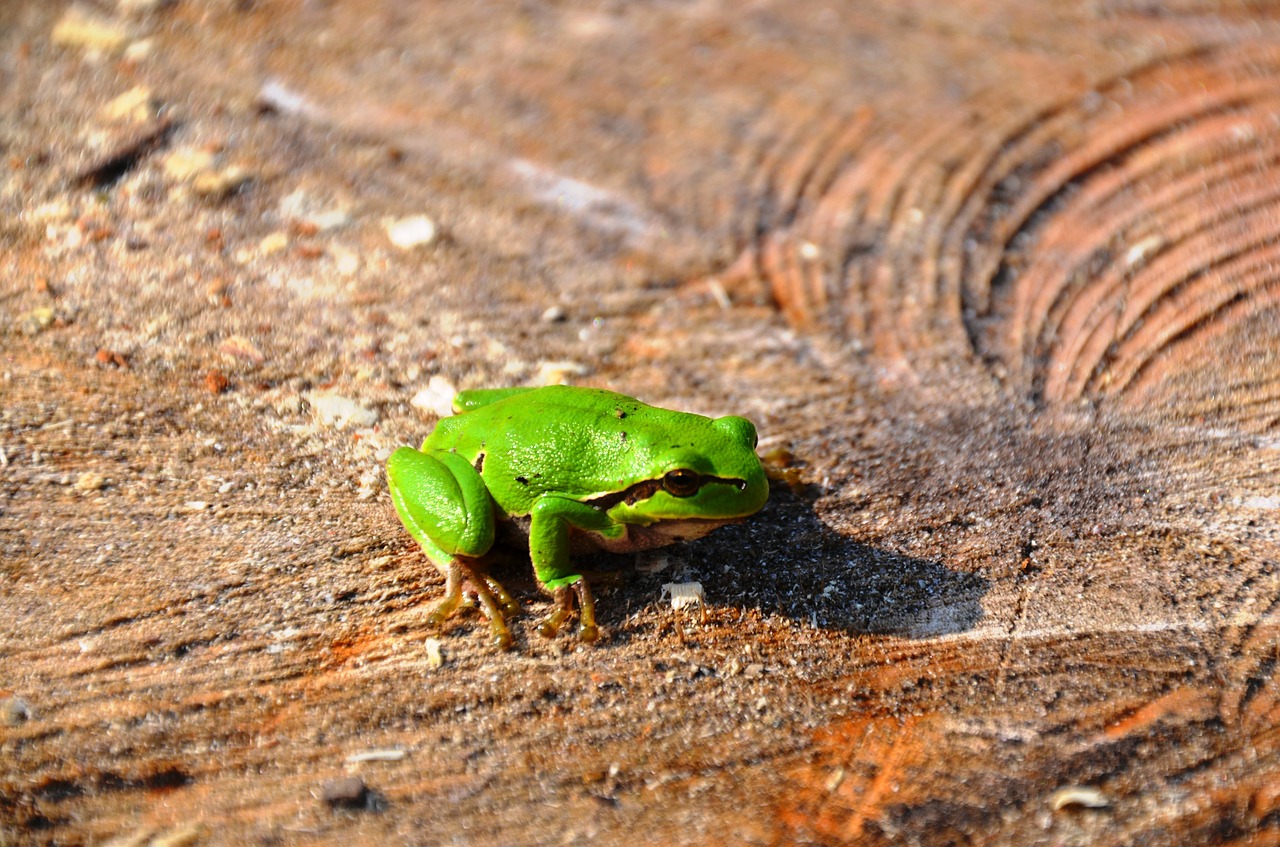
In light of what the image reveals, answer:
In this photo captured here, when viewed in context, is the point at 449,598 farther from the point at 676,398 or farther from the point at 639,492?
the point at 676,398

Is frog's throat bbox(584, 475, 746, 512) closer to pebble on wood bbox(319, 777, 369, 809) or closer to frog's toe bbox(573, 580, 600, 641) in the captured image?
frog's toe bbox(573, 580, 600, 641)

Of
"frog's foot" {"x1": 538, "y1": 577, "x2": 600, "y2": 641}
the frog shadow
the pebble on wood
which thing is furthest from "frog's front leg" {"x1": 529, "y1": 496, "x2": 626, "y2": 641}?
the pebble on wood

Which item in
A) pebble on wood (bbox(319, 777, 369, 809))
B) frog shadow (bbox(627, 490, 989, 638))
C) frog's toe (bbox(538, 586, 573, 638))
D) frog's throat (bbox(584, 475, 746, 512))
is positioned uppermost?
frog's throat (bbox(584, 475, 746, 512))

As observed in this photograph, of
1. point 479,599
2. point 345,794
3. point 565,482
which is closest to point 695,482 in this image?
point 565,482

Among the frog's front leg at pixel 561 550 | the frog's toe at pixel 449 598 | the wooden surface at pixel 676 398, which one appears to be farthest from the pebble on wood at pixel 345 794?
the frog's front leg at pixel 561 550

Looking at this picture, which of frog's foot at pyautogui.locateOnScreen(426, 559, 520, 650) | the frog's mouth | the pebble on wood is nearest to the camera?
the pebble on wood

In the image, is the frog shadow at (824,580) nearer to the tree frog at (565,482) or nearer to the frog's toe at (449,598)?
the tree frog at (565,482)

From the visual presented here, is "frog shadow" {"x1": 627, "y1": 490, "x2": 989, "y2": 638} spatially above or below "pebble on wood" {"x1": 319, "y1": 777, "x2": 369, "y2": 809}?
above
